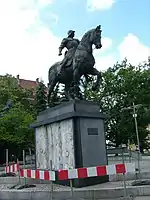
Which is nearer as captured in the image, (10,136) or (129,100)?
(10,136)

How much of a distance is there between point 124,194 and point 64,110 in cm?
491

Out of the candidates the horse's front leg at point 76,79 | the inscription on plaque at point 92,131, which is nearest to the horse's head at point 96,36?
the horse's front leg at point 76,79

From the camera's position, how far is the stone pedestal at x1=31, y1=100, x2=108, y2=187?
11922 millimetres

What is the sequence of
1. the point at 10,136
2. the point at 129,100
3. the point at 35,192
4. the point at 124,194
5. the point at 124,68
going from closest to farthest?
the point at 124,194 → the point at 35,192 → the point at 10,136 → the point at 129,100 → the point at 124,68

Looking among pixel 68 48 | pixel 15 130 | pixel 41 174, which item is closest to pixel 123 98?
pixel 15 130

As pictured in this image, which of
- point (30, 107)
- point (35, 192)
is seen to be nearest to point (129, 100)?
point (30, 107)

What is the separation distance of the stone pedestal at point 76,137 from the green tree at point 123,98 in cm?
3088

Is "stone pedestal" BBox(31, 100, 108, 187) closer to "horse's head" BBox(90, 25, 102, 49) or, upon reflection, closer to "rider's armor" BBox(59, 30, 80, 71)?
"rider's armor" BBox(59, 30, 80, 71)

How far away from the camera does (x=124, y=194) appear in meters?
9.06

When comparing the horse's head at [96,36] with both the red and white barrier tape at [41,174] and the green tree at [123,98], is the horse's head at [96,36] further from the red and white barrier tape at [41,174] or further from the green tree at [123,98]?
the green tree at [123,98]

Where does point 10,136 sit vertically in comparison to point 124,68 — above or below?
below

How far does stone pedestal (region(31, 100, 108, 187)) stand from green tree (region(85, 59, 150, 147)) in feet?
101

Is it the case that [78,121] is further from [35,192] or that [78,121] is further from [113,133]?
[113,133]

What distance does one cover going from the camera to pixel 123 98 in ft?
150
